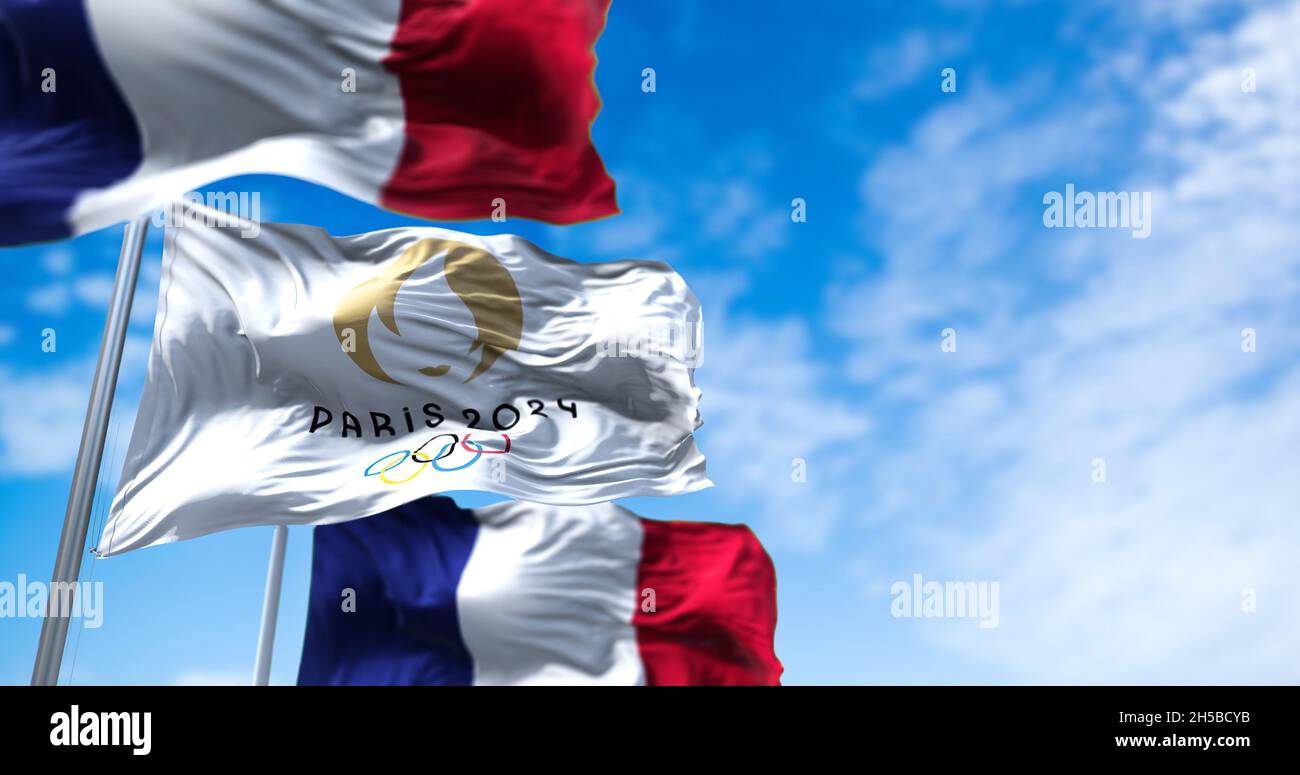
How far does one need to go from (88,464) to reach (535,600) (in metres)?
4.84

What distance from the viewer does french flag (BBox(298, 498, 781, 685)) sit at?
36.2 feet

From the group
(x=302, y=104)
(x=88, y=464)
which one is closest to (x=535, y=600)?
(x=88, y=464)

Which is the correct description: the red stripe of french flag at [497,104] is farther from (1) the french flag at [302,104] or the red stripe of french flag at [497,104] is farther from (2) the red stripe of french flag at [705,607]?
(2) the red stripe of french flag at [705,607]

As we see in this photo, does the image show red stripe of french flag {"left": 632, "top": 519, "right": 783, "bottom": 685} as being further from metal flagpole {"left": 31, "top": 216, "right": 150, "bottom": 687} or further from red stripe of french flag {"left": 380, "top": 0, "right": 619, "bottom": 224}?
metal flagpole {"left": 31, "top": 216, "right": 150, "bottom": 687}

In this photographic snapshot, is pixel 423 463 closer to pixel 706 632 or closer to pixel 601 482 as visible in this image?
pixel 601 482

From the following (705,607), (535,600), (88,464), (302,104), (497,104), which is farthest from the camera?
(705,607)

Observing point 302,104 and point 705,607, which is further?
point 705,607

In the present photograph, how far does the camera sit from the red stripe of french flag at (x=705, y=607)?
38.2 feet

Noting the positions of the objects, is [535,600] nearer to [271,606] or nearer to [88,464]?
[271,606]

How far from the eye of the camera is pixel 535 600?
11.4 metres

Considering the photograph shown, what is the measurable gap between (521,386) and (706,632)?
3.41 meters

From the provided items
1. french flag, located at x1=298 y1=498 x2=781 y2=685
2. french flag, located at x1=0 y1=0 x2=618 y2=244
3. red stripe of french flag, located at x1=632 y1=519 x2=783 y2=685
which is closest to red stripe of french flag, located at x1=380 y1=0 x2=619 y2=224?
french flag, located at x1=0 y1=0 x2=618 y2=244

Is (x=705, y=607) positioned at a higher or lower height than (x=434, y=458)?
lower

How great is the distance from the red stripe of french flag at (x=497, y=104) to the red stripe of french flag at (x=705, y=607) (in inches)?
159
